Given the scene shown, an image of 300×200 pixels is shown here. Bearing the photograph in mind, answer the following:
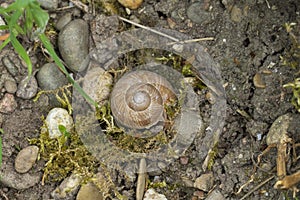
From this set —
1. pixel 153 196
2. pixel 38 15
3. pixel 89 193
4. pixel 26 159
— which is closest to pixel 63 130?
pixel 26 159

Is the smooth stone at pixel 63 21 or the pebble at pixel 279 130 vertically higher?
the smooth stone at pixel 63 21

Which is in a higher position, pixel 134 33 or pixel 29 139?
pixel 134 33

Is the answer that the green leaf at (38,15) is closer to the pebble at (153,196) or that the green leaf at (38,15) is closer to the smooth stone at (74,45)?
the smooth stone at (74,45)

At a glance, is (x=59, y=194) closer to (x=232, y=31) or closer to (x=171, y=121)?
(x=171, y=121)

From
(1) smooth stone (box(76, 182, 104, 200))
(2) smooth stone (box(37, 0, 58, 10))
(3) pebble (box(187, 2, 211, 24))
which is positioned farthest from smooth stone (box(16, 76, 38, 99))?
(3) pebble (box(187, 2, 211, 24))

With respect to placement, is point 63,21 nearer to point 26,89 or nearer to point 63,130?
point 26,89

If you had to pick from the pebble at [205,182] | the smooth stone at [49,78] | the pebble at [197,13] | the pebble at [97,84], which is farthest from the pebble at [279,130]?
the smooth stone at [49,78]

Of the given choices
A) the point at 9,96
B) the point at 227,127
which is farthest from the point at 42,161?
the point at 227,127
